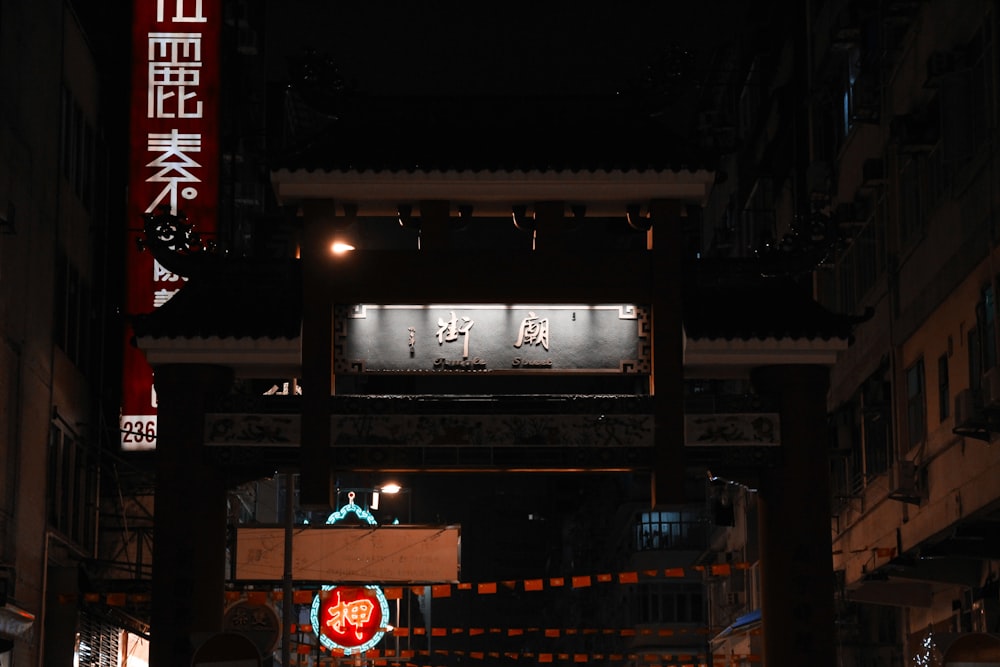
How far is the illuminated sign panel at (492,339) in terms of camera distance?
21062 mm

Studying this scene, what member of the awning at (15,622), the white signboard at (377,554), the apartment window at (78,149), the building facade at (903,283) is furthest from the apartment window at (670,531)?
the awning at (15,622)

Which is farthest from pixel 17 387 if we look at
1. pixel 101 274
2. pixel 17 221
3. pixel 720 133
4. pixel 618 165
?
pixel 720 133

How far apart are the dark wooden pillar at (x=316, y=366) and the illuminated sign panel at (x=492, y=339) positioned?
21cm

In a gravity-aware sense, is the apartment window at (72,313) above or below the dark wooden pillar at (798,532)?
above

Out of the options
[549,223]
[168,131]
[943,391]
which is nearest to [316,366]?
[549,223]

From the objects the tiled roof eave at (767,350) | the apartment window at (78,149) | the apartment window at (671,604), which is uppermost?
the apartment window at (78,149)

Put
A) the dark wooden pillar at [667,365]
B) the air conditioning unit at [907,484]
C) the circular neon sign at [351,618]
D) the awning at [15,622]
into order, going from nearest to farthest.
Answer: the dark wooden pillar at [667,365]
the awning at [15,622]
the air conditioning unit at [907,484]
the circular neon sign at [351,618]

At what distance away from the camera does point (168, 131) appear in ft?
105

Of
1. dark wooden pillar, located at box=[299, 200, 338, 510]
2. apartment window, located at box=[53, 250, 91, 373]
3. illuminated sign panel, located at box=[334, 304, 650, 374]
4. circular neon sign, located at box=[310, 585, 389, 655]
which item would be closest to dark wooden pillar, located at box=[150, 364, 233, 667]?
dark wooden pillar, located at box=[299, 200, 338, 510]

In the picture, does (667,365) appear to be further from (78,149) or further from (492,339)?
(78,149)

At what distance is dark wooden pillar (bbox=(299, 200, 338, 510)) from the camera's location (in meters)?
20.9

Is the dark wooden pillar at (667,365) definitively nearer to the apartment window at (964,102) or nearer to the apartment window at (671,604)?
the apartment window at (964,102)

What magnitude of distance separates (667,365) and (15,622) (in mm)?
11413

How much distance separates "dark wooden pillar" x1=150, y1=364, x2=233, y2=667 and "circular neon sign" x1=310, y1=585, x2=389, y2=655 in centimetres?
2158
